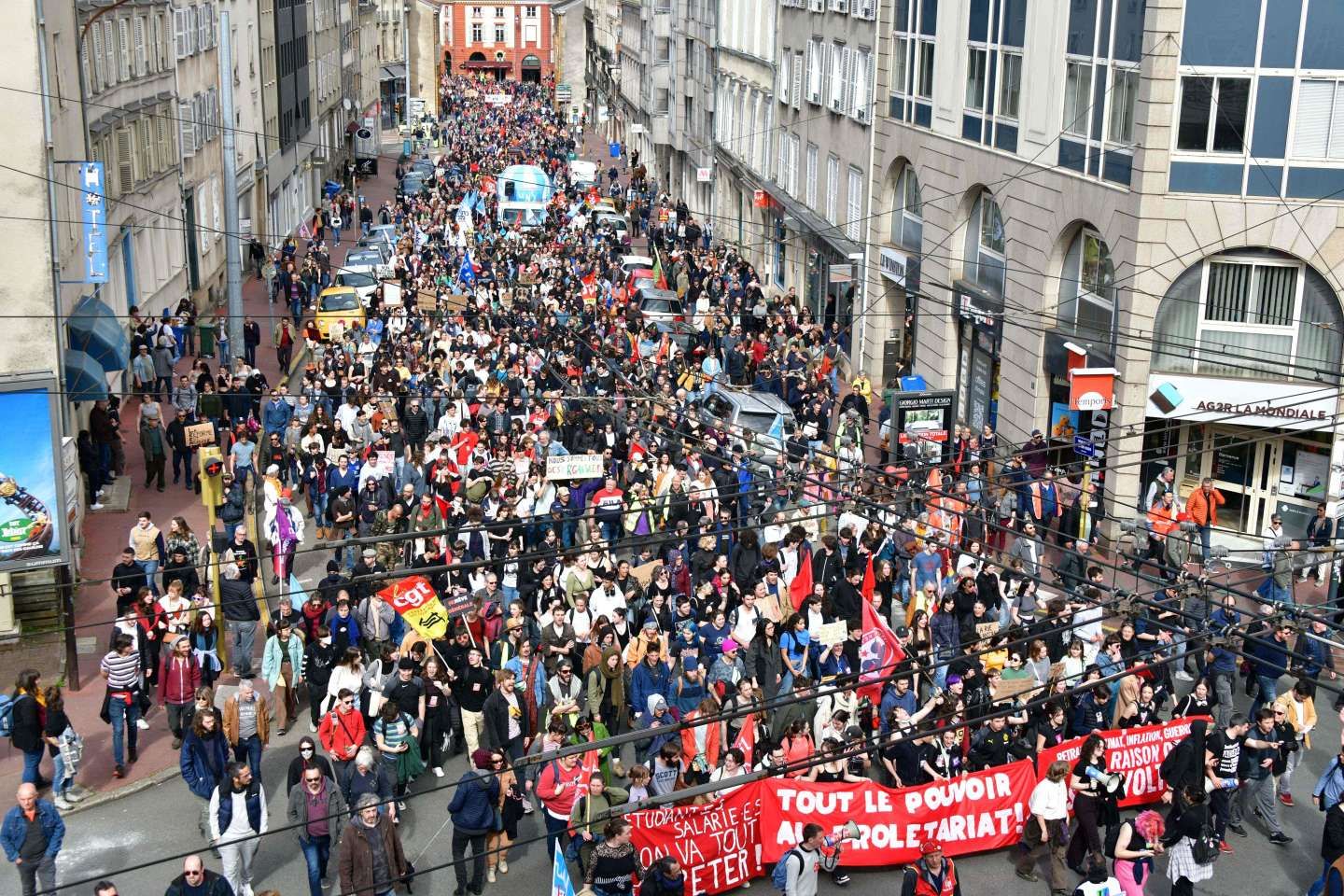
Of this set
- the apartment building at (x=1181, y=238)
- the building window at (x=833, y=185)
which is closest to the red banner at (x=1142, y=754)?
the apartment building at (x=1181, y=238)

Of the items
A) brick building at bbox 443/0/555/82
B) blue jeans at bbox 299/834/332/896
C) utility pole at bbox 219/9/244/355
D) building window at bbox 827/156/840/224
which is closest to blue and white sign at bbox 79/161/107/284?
utility pole at bbox 219/9/244/355

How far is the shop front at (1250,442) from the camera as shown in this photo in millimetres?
24953

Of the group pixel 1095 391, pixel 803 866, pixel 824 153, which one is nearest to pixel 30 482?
pixel 803 866

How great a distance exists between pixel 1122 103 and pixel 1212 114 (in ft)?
6.23

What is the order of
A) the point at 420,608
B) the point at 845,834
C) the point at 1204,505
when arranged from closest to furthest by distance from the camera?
the point at 845,834 < the point at 420,608 < the point at 1204,505

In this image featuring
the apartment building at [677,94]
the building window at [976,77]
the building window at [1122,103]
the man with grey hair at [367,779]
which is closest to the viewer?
the man with grey hair at [367,779]

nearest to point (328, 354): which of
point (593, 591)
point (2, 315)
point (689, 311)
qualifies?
point (2, 315)

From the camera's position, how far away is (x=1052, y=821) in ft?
49.6

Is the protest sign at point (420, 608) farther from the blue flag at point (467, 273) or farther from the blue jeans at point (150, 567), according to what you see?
the blue flag at point (467, 273)

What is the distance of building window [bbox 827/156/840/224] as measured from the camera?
144ft

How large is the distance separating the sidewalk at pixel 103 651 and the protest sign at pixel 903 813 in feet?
20.5

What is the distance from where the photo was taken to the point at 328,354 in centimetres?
3341

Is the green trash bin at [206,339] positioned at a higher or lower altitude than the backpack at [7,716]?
lower

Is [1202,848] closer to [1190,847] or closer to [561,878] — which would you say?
[1190,847]
